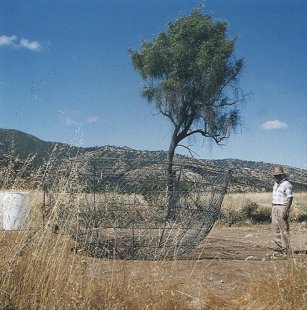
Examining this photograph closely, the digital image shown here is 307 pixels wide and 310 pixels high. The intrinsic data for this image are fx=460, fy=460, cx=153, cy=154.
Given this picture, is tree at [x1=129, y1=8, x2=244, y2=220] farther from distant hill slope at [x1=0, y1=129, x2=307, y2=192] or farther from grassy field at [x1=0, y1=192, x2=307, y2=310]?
grassy field at [x1=0, y1=192, x2=307, y2=310]

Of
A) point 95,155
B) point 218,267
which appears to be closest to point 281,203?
point 218,267

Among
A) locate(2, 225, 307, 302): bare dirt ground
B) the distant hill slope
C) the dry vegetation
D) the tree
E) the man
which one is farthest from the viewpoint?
the tree

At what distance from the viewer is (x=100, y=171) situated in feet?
26.3

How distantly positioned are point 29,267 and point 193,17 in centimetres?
1832

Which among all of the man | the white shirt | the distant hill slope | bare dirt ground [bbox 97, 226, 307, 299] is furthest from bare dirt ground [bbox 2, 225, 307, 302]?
the distant hill slope

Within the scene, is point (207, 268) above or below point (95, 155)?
below

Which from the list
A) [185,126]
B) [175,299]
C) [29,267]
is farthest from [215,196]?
[185,126]

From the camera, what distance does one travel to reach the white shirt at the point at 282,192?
964cm

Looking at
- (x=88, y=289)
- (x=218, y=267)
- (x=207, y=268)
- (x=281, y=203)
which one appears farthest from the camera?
(x=281, y=203)

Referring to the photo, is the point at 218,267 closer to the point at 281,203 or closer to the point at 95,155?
the point at 281,203

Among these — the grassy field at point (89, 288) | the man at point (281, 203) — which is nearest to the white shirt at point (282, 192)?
the man at point (281, 203)

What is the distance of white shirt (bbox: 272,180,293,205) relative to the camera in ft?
31.6

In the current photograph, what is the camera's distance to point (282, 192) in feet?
32.1

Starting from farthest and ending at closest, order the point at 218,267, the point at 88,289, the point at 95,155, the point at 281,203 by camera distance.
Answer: the point at 95,155 → the point at 281,203 → the point at 218,267 → the point at 88,289
